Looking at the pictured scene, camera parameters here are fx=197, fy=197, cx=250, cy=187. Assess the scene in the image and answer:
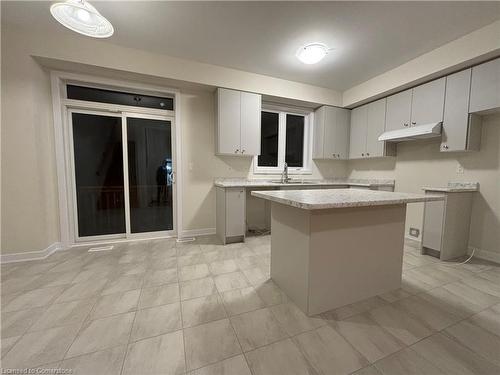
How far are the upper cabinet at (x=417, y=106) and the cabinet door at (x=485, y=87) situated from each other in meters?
0.30

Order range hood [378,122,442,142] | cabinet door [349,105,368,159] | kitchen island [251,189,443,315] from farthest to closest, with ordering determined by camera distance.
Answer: cabinet door [349,105,368,159], range hood [378,122,442,142], kitchen island [251,189,443,315]

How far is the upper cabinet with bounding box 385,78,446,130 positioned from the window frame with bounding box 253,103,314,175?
4.57 ft

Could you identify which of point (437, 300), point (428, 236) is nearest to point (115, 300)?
point (437, 300)

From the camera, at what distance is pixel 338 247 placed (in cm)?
152

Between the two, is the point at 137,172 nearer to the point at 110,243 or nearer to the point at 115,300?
the point at 110,243

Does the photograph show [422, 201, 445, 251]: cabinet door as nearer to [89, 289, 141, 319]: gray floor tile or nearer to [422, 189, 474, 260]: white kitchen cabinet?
[422, 189, 474, 260]: white kitchen cabinet

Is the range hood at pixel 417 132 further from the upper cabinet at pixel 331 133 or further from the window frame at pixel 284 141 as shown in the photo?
the window frame at pixel 284 141

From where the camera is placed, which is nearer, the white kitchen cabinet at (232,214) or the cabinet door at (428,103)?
the cabinet door at (428,103)

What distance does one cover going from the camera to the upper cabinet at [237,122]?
311 centimetres

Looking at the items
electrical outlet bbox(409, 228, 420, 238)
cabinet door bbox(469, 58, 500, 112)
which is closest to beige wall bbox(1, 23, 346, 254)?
cabinet door bbox(469, 58, 500, 112)

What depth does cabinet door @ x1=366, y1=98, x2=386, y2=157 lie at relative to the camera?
3383 mm

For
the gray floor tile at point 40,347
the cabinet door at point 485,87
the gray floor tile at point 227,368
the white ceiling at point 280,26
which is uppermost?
the white ceiling at point 280,26

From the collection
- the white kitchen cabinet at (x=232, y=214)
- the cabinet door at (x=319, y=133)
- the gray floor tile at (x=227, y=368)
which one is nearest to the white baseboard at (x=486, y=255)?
the cabinet door at (x=319, y=133)

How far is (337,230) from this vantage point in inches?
58.9
